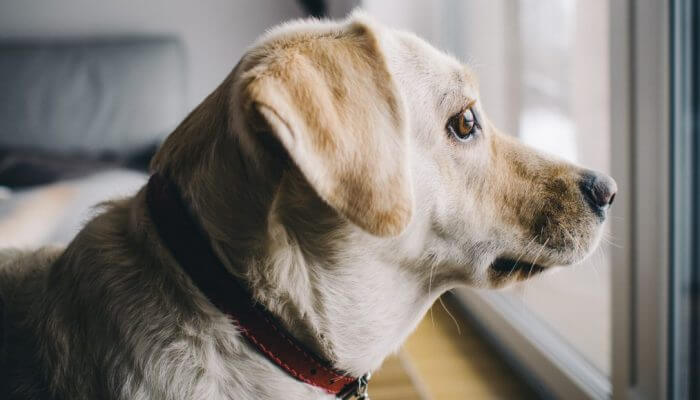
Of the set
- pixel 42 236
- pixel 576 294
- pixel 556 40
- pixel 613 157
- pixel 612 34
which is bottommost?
pixel 576 294

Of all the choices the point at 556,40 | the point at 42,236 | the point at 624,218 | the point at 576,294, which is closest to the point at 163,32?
the point at 42,236

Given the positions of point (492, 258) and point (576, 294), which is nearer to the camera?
point (492, 258)

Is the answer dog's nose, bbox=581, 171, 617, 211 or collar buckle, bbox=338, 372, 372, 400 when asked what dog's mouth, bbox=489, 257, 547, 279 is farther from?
collar buckle, bbox=338, 372, 372, 400

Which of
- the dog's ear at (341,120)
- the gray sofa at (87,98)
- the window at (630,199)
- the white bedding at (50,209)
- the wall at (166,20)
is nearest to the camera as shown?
the dog's ear at (341,120)

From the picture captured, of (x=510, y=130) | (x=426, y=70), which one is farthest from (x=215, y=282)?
(x=510, y=130)

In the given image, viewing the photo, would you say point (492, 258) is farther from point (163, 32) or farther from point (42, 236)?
point (163, 32)

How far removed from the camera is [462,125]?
35.9 inches

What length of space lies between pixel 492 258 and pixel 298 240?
0.35 m

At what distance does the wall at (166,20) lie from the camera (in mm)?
3670

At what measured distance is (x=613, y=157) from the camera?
133 centimetres

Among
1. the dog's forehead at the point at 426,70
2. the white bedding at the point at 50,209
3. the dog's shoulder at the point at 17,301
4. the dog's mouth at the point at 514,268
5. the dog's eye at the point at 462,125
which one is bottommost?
the white bedding at the point at 50,209

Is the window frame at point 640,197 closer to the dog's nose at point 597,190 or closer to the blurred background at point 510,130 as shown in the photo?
the blurred background at point 510,130

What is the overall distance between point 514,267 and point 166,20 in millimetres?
3432

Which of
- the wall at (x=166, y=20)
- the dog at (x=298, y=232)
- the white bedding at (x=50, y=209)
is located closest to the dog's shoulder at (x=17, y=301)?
the dog at (x=298, y=232)
